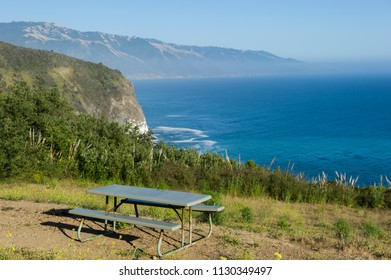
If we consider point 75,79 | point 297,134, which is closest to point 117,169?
point 297,134

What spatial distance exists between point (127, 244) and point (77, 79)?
85.7 metres

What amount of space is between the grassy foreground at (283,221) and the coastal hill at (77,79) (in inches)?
2393

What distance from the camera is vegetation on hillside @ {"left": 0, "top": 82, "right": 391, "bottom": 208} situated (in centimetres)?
1501

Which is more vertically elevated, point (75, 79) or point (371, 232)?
point (75, 79)

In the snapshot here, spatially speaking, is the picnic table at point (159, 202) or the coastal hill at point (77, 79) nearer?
the picnic table at point (159, 202)

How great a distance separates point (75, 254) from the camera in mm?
6793

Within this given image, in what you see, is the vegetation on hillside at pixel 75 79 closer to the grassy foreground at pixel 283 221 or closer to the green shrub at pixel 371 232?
the grassy foreground at pixel 283 221

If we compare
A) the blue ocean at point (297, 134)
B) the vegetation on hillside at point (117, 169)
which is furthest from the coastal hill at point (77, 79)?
the vegetation on hillside at point (117, 169)

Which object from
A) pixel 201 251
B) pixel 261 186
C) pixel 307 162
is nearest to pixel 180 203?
pixel 201 251

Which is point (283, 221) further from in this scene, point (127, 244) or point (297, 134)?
point (297, 134)

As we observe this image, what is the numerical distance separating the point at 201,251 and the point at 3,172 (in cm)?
948

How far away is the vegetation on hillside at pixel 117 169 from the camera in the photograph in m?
15.0

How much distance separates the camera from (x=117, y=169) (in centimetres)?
1625

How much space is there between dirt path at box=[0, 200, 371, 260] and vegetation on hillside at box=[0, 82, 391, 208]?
6040 mm
